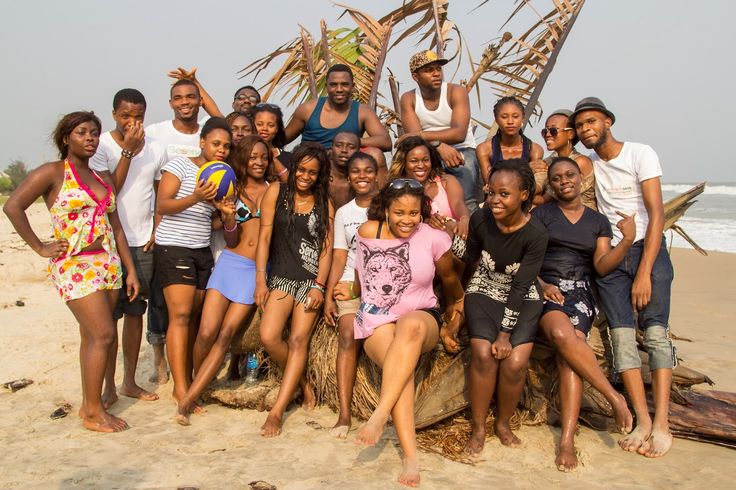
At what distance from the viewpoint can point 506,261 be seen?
4.20 m

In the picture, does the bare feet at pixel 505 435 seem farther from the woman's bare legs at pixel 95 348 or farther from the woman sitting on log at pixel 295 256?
the woman's bare legs at pixel 95 348

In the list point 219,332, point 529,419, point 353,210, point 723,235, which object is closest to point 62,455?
point 219,332

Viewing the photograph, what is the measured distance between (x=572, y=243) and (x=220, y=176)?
258cm

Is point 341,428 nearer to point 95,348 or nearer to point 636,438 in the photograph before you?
point 95,348

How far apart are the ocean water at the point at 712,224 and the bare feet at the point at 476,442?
34.2 feet

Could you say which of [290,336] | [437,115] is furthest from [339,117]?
[290,336]

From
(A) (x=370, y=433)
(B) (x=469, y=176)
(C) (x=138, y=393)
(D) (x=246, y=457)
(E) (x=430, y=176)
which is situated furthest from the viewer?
(B) (x=469, y=176)

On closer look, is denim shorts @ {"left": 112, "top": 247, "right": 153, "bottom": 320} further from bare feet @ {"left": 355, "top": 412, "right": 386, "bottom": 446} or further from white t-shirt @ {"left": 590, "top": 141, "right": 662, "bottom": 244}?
white t-shirt @ {"left": 590, "top": 141, "right": 662, "bottom": 244}

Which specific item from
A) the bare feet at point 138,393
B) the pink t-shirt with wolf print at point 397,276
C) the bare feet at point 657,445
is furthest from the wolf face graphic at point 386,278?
the bare feet at point 138,393

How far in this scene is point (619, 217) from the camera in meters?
4.57

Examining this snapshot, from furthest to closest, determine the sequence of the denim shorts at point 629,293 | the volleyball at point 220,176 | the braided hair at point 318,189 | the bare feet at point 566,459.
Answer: the braided hair at point 318,189 < the volleyball at point 220,176 < the denim shorts at point 629,293 < the bare feet at point 566,459

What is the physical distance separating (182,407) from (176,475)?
0.91 meters

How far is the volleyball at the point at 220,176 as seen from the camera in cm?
451

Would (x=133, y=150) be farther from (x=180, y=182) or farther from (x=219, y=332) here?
(x=219, y=332)
